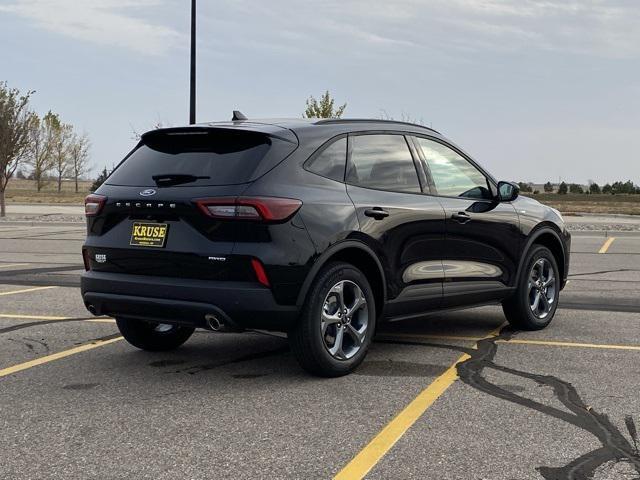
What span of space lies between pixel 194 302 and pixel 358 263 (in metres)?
1.25

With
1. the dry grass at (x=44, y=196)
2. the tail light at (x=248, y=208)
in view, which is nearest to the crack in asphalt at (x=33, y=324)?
the tail light at (x=248, y=208)

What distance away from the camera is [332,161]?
546cm

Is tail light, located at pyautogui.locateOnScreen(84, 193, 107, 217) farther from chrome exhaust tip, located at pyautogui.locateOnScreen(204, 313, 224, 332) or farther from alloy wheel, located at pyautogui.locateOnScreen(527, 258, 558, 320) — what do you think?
alloy wheel, located at pyautogui.locateOnScreen(527, 258, 558, 320)

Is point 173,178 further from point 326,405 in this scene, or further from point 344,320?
point 326,405

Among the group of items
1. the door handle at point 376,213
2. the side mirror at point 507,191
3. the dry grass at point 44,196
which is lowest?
the dry grass at point 44,196

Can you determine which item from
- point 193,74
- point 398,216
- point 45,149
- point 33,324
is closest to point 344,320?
point 398,216

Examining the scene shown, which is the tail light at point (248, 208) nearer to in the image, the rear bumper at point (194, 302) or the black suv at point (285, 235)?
the black suv at point (285, 235)

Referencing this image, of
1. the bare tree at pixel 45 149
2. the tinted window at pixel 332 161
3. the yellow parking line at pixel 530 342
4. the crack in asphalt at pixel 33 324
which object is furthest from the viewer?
the bare tree at pixel 45 149

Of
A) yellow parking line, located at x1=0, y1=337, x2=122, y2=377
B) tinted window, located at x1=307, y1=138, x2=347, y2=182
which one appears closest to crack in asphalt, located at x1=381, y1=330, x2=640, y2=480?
tinted window, located at x1=307, y1=138, x2=347, y2=182

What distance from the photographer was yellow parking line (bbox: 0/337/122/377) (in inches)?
219

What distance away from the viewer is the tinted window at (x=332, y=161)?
530cm

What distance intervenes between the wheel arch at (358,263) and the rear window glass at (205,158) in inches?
26.7

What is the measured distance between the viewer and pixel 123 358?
598 centimetres

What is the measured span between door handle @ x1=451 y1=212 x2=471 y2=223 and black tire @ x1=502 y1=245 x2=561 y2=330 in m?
1.00
